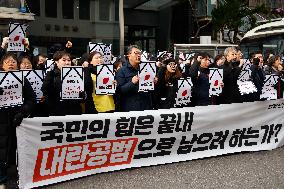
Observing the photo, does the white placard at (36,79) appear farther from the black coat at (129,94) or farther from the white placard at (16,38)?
the white placard at (16,38)

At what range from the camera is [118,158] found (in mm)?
6094

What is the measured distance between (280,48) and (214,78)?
17.0ft

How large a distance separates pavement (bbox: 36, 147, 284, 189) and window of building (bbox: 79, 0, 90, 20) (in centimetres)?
1405

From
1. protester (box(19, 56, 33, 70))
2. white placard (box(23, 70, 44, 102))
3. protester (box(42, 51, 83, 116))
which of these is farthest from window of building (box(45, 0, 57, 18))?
protester (box(42, 51, 83, 116))

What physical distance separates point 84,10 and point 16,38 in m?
12.5

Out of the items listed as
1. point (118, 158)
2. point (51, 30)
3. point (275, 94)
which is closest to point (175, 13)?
point (51, 30)

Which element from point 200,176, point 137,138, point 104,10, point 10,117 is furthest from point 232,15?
point 10,117

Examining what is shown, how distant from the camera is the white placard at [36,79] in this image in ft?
19.6

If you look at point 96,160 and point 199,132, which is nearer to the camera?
point 96,160

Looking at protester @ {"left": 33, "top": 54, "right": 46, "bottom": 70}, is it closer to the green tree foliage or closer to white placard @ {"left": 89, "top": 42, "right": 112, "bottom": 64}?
white placard @ {"left": 89, "top": 42, "right": 112, "bottom": 64}

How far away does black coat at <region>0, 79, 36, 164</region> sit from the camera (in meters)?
5.48

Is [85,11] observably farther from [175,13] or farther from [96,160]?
[96,160]

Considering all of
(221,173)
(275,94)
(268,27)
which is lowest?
(221,173)

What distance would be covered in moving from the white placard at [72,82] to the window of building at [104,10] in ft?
47.6
